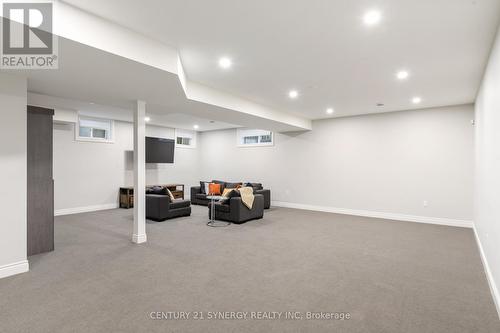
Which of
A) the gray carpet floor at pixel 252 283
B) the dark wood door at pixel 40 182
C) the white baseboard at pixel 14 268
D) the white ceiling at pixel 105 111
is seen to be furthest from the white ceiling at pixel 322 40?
the white baseboard at pixel 14 268

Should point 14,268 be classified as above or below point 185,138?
below

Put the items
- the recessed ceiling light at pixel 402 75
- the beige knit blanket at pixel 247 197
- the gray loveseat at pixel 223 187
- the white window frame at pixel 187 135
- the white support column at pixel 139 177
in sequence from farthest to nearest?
1. the white window frame at pixel 187 135
2. the gray loveseat at pixel 223 187
3. the beige knit blanket at pixel 247 197
4. the white support column at pixel 139 177
5. the recessed ceiling light at pixel 402 75

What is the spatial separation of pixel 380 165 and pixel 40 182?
24.2 feet

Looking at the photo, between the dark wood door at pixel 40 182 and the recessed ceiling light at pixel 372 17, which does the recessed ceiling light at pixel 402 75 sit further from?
the dark wood door at pixel 40 182

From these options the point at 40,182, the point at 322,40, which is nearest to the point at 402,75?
the point at 322,40

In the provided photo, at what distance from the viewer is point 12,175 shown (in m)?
3.40

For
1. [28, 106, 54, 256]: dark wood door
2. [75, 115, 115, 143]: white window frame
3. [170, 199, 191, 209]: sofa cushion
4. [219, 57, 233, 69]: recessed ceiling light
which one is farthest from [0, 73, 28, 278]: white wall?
[75, 115, 115, 143]: white window frame

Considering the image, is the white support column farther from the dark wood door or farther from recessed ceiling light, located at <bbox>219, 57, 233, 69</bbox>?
recessed ceiling light, located at <bbox>219, 57, 233, 69</bbox>

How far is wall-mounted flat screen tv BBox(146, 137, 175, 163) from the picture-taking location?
880 cm

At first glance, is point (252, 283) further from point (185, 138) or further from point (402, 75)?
point (185, 138)

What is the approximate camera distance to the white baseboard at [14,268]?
3279mm

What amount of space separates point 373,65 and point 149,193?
573 centimetres

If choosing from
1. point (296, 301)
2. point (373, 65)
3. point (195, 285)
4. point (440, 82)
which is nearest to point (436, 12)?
point (373, 65)

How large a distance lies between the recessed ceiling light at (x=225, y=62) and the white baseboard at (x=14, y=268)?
3662 millimetres
